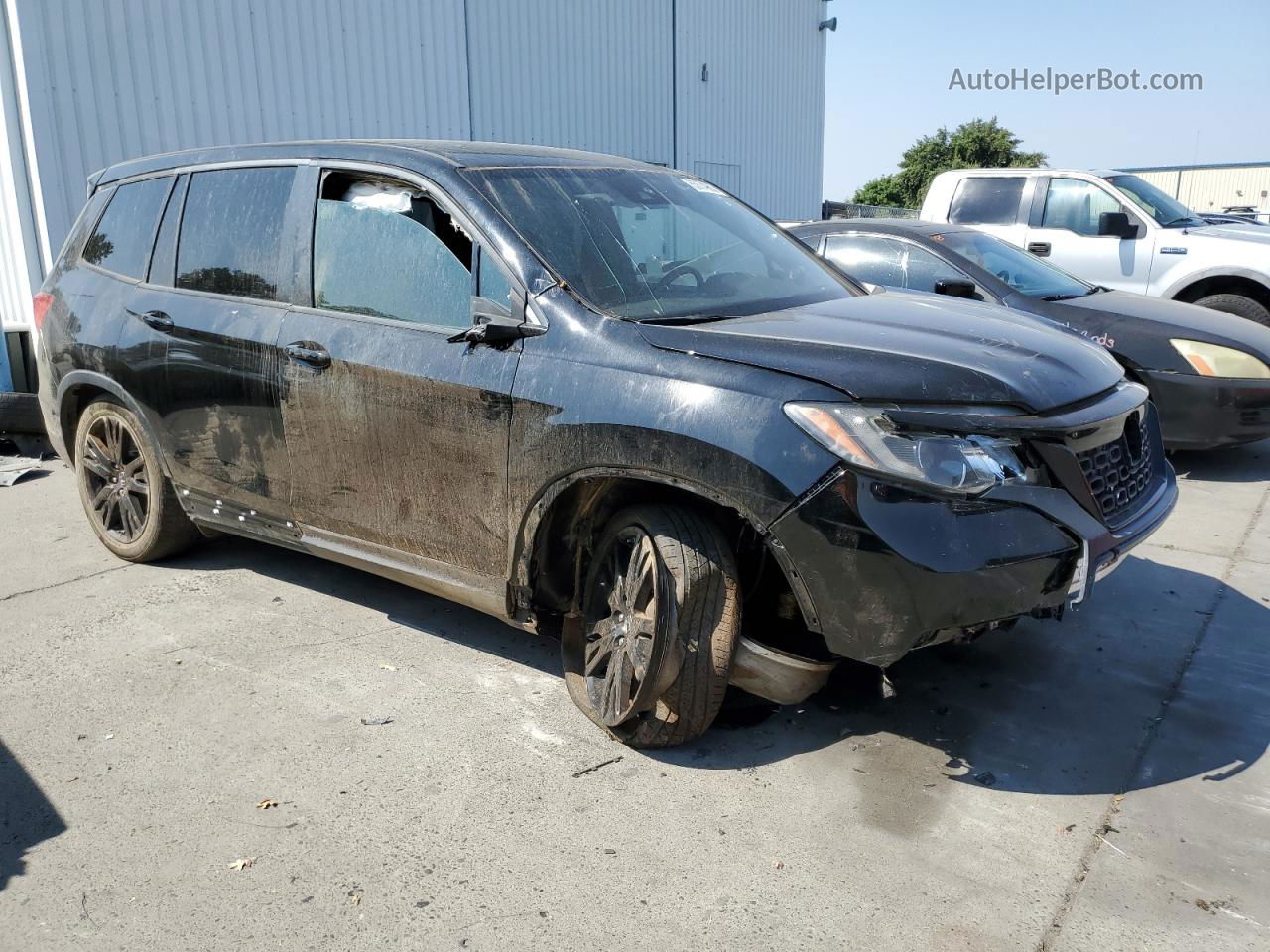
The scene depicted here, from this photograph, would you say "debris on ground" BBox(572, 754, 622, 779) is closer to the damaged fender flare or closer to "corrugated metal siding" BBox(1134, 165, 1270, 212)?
the damaged fender flare

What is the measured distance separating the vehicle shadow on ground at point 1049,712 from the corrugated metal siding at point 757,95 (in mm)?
11390

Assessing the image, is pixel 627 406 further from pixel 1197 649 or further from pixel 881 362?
pixel 1197 649

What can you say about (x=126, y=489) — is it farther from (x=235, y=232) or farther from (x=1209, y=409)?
(x=1209, y=409)

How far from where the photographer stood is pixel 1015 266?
735cm

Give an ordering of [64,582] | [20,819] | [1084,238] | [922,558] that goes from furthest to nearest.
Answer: [1084,238]
[64,582]
[20,819]
[922,558]

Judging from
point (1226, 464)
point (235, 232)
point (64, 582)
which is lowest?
point (1226, 464)

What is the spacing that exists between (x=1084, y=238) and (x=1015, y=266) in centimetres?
260

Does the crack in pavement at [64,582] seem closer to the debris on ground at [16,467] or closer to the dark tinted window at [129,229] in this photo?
the dark tinted window at [129,229]

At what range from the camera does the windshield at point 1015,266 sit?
713cm

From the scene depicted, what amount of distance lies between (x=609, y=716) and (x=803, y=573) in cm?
91

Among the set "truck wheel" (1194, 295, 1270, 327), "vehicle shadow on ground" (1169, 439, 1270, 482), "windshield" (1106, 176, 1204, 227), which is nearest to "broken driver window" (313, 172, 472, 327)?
"vehicle shadow on ground" (1169, 439, 1270, 482)

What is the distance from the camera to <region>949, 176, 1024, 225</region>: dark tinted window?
9.93 m

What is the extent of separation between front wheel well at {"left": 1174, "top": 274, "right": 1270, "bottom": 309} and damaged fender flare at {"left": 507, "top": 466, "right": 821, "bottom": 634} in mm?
7050

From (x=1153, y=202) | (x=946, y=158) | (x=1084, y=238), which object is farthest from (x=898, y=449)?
(x=946, y=158)
